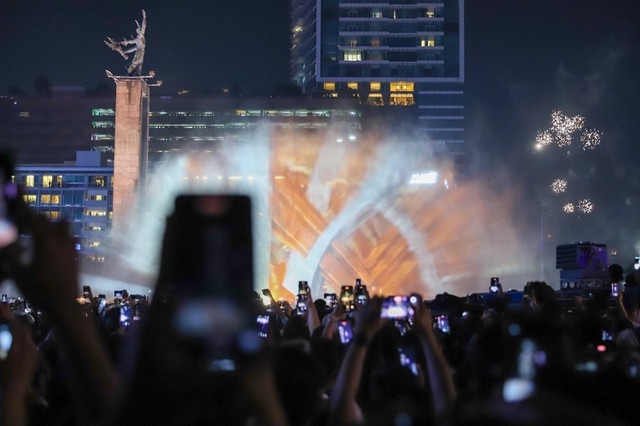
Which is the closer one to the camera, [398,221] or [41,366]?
[41,366]

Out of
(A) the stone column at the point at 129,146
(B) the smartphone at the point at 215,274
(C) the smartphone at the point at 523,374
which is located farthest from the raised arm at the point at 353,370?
(A) the stone column at the point at 129,146

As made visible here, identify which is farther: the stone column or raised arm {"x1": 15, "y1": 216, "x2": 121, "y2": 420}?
the stone column

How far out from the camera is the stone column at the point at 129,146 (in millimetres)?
53750

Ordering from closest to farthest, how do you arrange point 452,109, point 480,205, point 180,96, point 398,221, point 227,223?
point 227,223, point 398,221, point 480,205, point 180,96, point 452,109

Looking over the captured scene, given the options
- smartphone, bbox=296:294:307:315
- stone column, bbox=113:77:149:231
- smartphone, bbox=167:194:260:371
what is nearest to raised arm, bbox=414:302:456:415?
smartphone, bbox=167:194:260:371

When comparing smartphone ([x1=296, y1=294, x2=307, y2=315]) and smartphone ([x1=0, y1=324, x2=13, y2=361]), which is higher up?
smartphone ([x1=0, y1=324, x2=13, y2=361])

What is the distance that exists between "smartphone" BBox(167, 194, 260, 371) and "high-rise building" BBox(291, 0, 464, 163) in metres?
133

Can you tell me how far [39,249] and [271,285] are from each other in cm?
5037

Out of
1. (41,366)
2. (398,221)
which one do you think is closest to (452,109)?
(398,221)

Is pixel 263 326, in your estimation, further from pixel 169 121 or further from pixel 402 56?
pixel 402 56

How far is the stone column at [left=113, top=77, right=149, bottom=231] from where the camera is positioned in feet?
176

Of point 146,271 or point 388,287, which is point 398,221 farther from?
point 146,271

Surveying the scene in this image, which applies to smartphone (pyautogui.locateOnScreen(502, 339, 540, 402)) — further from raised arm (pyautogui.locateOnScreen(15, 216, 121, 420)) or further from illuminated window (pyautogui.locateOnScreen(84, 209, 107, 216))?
illuminated window (pyautogui.locateOnScreen(84, 209, 107, 216))

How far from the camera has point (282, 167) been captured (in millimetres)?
66812
